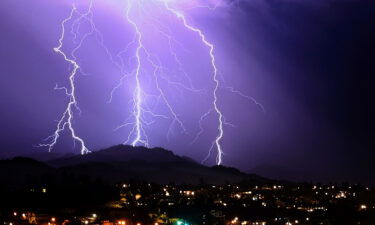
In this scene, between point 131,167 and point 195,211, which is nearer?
point 195,211

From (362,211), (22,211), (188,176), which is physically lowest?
(22,211)

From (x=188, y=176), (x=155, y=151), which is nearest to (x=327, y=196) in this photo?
(x=188, y=176)

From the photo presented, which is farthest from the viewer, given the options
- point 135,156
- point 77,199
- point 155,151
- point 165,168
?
point 155,151

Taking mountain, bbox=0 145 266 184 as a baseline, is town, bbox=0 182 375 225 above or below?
below

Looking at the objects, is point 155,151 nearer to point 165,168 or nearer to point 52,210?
point 165,168

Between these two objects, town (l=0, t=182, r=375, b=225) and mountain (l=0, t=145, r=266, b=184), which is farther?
mountain (l=0, t=145, r=266, b=184)

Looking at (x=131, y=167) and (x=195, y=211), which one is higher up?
(x=131, y=167)

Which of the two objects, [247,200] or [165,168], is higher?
[165,168]

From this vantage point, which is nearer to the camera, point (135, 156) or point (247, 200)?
point (247, 200)
